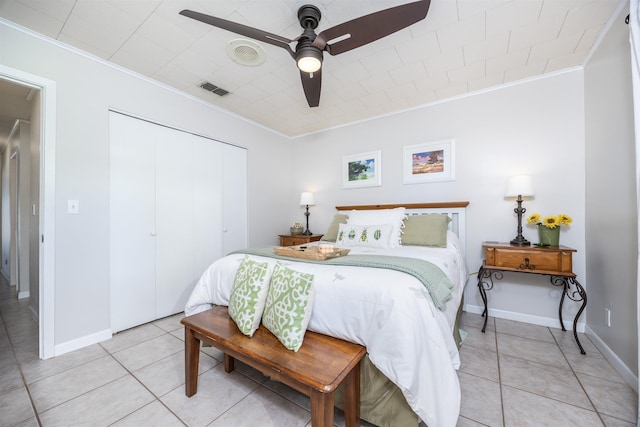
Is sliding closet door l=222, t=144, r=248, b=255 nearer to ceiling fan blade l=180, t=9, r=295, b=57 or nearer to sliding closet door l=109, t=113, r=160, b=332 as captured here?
sliding closet door l=109, t=113, r=160, b=332

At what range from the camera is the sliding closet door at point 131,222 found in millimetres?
2488

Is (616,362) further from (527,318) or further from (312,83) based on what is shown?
(312,83)

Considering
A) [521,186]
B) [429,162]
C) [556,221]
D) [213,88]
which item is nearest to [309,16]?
[213,88]

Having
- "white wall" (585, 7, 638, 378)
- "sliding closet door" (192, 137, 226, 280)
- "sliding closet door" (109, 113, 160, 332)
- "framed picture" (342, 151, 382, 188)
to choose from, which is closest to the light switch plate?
"sliding closet door" (109, 113, 160, 332)

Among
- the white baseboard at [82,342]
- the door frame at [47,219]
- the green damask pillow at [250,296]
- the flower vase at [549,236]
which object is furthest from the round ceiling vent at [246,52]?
the flower vase at [549,236]

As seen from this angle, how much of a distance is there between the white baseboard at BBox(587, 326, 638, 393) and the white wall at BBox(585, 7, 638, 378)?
3 centimetres

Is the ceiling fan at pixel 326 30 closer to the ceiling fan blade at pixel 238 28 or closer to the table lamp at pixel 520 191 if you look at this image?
the ceiling fan blade at pixel 238 28

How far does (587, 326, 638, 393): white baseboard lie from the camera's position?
1.64m

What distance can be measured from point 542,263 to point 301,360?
7.98 ft

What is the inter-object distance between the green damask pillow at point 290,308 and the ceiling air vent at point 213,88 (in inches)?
96.2

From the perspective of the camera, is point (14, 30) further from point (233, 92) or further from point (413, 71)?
point (413, 71)

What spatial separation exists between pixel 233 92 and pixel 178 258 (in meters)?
2.06

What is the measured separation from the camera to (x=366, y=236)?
2.70m

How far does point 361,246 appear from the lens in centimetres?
269
